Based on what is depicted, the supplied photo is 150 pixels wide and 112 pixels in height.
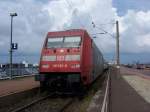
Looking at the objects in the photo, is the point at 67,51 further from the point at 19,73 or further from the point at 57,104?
the point at 19,73

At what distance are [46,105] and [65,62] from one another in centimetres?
326

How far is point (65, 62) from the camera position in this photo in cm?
1944

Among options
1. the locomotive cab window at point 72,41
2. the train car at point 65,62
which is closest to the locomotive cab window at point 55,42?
the train car at point 65,62

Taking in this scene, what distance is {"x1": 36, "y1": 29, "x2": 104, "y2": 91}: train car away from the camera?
19.1 meters

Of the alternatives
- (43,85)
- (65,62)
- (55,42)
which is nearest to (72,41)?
(55,42)

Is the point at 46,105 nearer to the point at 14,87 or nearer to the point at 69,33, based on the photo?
the point at 69,33

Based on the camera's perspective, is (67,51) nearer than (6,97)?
No

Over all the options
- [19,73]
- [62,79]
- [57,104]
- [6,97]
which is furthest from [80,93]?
[19,73]

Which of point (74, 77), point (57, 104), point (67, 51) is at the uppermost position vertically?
point (67, 51)

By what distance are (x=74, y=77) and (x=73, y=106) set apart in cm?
259

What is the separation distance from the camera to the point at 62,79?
762 inches

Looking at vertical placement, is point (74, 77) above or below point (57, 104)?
above

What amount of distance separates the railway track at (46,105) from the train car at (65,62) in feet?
3.07

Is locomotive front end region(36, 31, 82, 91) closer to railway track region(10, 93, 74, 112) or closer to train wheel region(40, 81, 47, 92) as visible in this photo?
train wheel region(40, 81, 47, 92)
